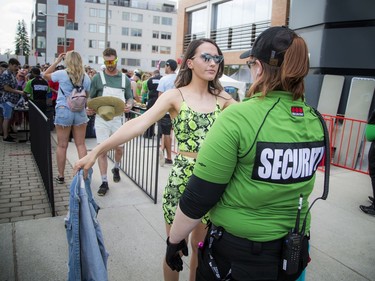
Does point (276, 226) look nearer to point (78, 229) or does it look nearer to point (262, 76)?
point (262, 76)

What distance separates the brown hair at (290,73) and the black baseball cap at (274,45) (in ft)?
0.06

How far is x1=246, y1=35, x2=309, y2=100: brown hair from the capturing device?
1429 mm

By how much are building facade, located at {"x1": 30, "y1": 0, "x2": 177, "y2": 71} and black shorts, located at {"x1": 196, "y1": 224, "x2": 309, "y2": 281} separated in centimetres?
6270

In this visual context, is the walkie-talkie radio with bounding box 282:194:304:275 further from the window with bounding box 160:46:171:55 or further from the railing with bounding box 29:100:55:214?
the window with bounding box 160:46:171:55

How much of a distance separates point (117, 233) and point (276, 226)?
2.71 metres

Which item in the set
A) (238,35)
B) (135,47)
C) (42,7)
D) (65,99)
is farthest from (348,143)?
(42,7)

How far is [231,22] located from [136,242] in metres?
17.6

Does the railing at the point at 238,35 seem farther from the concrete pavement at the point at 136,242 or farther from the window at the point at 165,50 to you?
the window at the point at 165,50

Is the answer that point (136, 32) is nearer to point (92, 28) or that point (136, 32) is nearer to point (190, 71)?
point (92, 28)

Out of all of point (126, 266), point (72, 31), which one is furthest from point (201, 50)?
point (72, 31)

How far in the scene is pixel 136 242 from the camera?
362 cm

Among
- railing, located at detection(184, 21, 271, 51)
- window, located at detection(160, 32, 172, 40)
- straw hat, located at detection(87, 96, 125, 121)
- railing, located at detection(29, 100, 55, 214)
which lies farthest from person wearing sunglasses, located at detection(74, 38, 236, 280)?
window, located at detection(160, 32, 172, 40)

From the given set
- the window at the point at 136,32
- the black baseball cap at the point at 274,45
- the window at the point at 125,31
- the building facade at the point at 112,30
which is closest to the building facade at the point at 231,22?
the black baseball cap at the point at 274,45

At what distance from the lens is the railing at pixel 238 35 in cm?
1708
